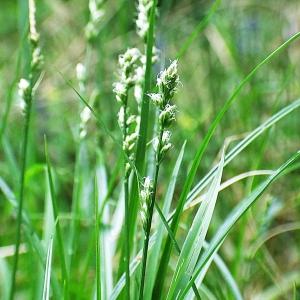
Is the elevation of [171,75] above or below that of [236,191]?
below

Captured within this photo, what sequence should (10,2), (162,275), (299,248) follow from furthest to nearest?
(10,2), (299,248), (162,275)

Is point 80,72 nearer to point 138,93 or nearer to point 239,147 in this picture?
point 138,93

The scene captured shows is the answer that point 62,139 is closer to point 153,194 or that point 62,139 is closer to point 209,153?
point 209,153


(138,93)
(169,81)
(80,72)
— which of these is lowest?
(169,81)

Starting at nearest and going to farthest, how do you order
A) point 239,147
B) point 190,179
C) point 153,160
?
point 190,179
point 239,147
point 153,160

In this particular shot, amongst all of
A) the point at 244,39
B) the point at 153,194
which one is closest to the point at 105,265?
the point at 153,194

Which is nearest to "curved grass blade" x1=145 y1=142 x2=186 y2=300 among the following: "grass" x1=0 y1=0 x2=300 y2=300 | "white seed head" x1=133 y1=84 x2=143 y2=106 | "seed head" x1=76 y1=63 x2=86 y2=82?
"grass" x1=0 y1=0 x2=300 y2=300

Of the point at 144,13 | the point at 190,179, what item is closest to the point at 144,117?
the point at 190,179

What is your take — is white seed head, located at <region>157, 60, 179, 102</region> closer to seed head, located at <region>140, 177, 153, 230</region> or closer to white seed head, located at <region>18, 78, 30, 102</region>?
seed head, located at <region>140, 177, 153, 230</region>
